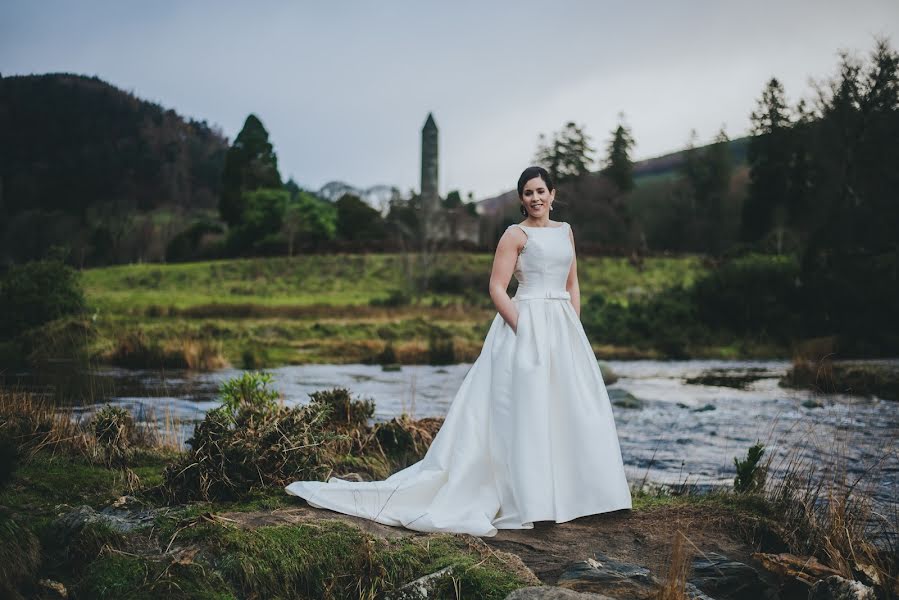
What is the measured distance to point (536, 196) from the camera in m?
5.37

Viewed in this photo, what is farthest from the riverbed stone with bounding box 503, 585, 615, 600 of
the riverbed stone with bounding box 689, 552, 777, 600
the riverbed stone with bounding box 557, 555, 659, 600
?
the riverbed stone with bounding box 689, 552, 777, 600

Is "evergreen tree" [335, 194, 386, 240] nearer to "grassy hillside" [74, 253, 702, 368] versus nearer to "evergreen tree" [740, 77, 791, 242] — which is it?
"grassy hillside" [74, 253, 702, 368]

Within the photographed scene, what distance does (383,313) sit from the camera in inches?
1118

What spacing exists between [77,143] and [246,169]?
1415 inches

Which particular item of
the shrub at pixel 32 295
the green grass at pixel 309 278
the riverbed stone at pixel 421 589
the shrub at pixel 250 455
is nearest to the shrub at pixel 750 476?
the shrub at pixel 250 455

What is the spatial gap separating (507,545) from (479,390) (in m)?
1.09

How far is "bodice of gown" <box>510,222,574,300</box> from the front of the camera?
5.35m

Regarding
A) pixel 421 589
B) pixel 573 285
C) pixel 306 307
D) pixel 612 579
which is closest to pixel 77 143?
pixel 306 307

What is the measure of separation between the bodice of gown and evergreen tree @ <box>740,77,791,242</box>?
44223mm

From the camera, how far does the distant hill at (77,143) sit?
40.8 feet

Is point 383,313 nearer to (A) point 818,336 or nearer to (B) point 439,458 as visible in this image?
(A) point 818,336

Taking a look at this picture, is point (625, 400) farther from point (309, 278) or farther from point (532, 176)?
point (309, 278)

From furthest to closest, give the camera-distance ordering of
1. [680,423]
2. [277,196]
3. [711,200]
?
[711,200] < [277,196] < [680,423]

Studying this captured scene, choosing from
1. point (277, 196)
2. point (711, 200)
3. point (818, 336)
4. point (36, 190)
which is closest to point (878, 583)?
point (36, 190)
